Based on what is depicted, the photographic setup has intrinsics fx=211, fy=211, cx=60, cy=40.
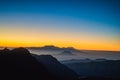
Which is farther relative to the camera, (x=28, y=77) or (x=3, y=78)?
(x=28, y=77)

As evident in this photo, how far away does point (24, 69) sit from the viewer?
154m

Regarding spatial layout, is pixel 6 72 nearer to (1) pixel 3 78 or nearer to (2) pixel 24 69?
(1) pixel 3 78

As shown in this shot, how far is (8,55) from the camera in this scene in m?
158

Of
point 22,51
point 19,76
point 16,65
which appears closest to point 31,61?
point 22,51

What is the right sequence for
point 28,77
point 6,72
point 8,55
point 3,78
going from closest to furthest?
point 3,78
point 6,72
point 28,77
point 8,55

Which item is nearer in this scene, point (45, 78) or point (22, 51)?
point (45, 78)

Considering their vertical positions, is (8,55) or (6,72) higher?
(8,55)

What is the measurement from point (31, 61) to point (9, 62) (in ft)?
89.0

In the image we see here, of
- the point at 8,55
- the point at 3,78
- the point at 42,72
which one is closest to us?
the point at 3,78

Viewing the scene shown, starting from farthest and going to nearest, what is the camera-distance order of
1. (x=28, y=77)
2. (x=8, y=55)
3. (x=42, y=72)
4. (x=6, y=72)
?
(x=42, y=72), (x=8, y=55), (x=28, y=77), (x=6, y=72)

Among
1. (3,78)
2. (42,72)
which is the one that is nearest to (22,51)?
(42,72)

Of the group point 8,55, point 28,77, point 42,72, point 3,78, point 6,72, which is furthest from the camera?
point 42,72

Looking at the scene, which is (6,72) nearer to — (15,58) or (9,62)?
(9,62)

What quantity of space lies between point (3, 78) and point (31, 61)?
49.0m
